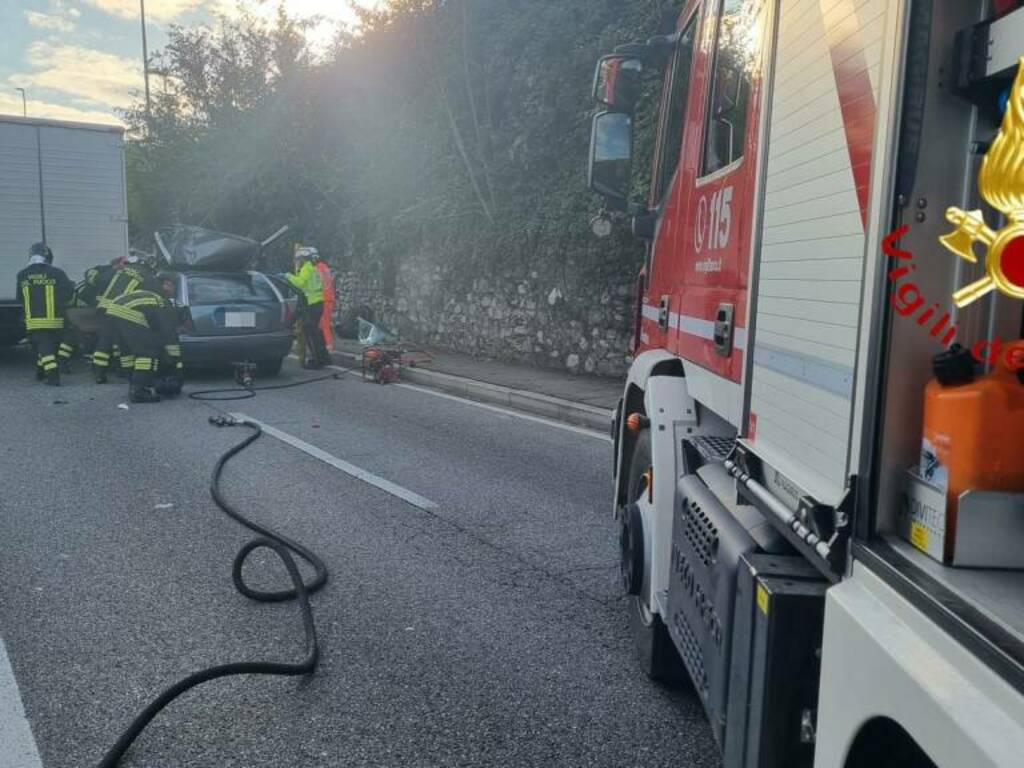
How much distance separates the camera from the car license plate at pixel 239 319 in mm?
11898

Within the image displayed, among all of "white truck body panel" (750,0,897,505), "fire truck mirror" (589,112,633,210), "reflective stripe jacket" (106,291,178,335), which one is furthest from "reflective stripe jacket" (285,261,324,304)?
"white truck body panel" (750,0,897,505)

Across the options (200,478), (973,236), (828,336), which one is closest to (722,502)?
(828,336)

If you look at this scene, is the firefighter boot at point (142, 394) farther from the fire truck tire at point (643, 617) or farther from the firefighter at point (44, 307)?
the fire truck tire at point (643, 617)

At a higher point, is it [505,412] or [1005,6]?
[1005,6]

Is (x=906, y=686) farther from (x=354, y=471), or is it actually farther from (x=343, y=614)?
(x=354, y=471)

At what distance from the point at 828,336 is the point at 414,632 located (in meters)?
2.70

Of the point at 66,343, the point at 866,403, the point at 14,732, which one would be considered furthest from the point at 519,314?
the point at 866,403

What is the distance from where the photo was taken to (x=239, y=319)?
12.0 m

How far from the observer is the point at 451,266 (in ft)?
49.4

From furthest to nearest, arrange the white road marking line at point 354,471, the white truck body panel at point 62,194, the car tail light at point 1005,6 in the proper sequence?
the white truck body panel at point 62,194 < the white road marking line at point 354,471 < the car tail light at point 1005,6

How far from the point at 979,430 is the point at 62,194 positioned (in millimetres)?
14660

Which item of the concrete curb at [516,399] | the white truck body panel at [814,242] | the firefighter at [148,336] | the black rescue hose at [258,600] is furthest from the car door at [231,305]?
the white truck body panel at [814,242]

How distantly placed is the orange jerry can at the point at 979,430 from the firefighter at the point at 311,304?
1268 cm

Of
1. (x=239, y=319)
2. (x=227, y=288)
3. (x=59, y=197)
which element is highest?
(x=59, y=197)
